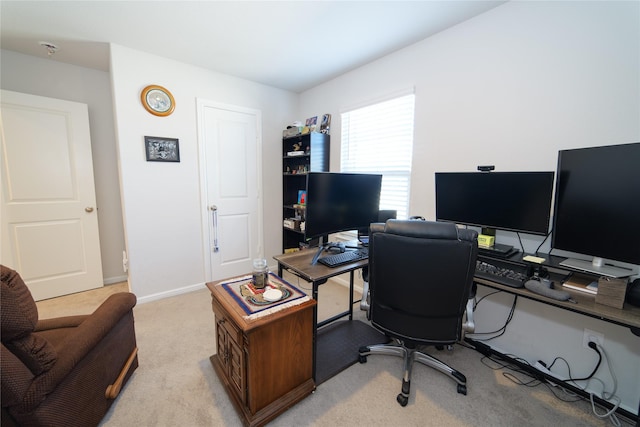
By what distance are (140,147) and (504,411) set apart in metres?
3.62

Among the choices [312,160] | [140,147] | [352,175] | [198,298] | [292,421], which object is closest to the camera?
[292,421]

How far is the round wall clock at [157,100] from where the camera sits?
2586 millimetres

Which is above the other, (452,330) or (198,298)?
(452,330)

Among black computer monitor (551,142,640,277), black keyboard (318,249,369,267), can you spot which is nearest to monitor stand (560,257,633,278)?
black computer monitor (551,142,640,277)

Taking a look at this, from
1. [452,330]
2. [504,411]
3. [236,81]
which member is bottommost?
[504,411]

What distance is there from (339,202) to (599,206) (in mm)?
1464

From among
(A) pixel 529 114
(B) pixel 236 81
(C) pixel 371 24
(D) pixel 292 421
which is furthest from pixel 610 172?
(B) pixel 236 81

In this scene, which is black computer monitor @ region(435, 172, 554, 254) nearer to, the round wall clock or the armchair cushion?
the armchair cushion

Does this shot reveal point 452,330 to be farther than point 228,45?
No

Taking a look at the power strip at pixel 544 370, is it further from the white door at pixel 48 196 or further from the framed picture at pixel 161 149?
the white door at pixel 48 196

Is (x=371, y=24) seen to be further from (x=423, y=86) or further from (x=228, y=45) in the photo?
(x=228, y=45)

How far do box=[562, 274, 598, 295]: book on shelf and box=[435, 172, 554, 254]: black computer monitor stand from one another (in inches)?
11.6

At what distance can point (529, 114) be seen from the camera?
1.77m

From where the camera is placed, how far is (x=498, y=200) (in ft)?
5.78
